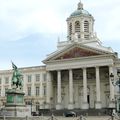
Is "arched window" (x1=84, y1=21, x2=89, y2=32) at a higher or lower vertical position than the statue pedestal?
higher

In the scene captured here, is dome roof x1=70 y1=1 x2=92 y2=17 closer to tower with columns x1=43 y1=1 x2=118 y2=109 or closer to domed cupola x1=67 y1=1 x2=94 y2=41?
domed cupola x1=67 y1=1 x2=94 y2=41

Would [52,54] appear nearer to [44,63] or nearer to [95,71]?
[44,63]

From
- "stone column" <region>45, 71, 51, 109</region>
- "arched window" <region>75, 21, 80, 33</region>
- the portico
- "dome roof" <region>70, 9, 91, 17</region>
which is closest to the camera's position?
the portico

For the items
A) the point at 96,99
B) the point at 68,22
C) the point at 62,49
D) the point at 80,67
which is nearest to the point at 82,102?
the point at 96,99

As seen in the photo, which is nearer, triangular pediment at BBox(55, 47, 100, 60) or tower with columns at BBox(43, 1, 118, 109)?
tower with columns at BBox(43, 1, 118, 109)

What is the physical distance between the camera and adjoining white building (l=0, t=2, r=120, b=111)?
75750 mm

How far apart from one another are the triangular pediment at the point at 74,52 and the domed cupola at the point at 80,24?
833 cm

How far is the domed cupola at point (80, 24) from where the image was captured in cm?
8942

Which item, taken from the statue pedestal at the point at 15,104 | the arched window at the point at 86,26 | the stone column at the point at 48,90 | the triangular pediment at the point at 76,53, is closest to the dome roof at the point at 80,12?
the arched window at the point at 86,26

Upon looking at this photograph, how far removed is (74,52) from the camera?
79.7m

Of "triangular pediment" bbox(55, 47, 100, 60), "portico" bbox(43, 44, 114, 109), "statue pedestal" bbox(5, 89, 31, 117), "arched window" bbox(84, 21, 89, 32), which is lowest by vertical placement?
"statue pedestal" bbox(5, 89, 31, 117)

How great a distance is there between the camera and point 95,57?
3002 inches

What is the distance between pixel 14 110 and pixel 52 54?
145ft

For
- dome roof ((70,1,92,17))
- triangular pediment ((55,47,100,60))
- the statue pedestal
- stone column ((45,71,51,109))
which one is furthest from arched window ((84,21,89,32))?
the statue pedestal
